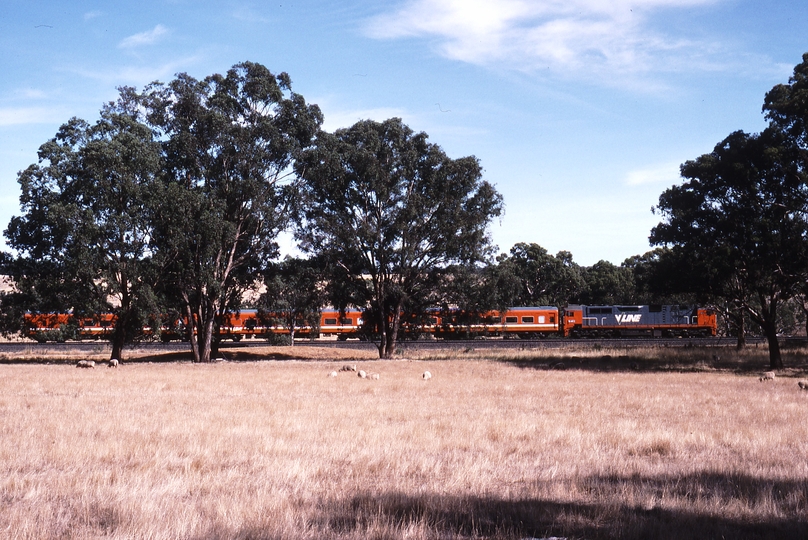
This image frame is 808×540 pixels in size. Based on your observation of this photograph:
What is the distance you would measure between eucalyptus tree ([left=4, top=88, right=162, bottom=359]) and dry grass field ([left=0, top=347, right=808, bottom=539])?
56.2 feet

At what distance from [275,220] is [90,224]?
33.3 ft

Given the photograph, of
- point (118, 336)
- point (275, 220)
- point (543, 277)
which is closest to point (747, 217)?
point (275, 220)

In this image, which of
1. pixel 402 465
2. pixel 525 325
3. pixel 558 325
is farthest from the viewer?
pixel 558 325

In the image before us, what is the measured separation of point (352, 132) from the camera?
141ft

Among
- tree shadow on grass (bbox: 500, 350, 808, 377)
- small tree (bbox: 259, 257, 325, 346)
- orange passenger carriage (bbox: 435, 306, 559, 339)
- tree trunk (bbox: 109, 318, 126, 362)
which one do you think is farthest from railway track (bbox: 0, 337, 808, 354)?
small tree (bbox: 259, 257, 325, 346)

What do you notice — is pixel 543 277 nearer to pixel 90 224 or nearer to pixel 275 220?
pixel 275 220

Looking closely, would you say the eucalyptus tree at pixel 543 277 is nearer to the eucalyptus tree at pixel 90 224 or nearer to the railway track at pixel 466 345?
the railway track at pixel 466 345

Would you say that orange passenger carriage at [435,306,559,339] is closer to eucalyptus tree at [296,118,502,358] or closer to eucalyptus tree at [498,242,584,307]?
eucalyptus tree at [498,242,584,307]

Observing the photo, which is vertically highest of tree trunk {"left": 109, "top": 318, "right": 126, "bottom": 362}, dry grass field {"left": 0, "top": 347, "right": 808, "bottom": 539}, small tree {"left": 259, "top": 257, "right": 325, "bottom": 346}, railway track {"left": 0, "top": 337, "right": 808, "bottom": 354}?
small tree {"left": 259, "top": 257, "right": 325, "bottom": 346}

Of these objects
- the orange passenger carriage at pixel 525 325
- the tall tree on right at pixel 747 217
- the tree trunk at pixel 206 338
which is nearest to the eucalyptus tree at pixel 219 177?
the tree trunk at pixel 206 338

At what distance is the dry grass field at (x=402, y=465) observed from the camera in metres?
6.70

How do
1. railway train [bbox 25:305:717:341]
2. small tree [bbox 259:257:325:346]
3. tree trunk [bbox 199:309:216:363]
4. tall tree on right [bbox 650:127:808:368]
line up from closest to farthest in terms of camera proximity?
1. tall tree on right [bbox 650:127:808:368]
2. small tree [bbox 259:257:325:346]
3. tree trunk [bbox 199:309:216:363]
4. railway train [bbox 25:305:717:341]

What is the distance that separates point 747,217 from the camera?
104 feet

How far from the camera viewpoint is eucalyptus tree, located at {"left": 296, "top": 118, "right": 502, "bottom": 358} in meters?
41.8
